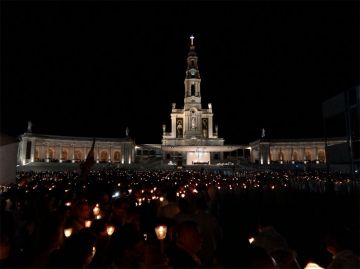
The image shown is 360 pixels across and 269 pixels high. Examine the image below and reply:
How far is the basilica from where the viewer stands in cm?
8394

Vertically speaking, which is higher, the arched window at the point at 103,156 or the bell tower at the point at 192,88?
the bell tower at the point at 192,88

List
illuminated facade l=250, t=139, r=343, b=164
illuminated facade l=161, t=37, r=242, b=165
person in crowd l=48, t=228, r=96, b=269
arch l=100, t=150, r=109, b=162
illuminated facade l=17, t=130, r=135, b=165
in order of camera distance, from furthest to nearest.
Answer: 1. arch l=100, t=150, r=109, b=162
2. illuminated facade l=161, t=37, r=242, b=165
3. illuminated facade l=250, t=139, r=343, b=164
4. illuminated facade l=17, t=130, r=135, b=165
5. person in crowd l=48, t=228, r=96, b=269

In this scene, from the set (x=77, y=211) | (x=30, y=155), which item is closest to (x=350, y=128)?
(x=77, y=211)

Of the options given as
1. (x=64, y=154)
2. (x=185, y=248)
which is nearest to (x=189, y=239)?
(x=185, y=248)

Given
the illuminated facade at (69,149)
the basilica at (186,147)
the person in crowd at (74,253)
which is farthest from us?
the basilica at (186,147)

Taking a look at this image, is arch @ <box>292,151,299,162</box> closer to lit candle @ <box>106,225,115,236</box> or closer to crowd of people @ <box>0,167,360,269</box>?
crowd of people @ <box>0,167,360,269</box>

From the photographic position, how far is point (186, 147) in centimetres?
8562

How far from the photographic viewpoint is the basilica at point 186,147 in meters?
83.9

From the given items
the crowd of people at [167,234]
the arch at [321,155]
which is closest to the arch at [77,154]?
the arch at [321,155]

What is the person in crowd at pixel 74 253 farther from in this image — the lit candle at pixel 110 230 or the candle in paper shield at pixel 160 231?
the candle in paper shield at pixel 160 231

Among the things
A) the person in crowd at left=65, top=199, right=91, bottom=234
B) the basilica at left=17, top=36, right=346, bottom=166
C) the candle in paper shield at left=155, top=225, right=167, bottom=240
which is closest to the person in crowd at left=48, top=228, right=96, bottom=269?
the candle in paper shield at left=155, top=225, right=167, bottom=240

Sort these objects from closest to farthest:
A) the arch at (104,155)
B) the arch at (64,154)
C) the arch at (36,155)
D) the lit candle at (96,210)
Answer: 1. the lit candle at (96,210)
2. the arch at (36,155)
3. the arch at (64,154)
4. the arch at (104,155)

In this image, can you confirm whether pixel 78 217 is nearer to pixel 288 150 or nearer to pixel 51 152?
pixel 51 152

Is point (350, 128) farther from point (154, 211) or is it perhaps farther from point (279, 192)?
point (154, 211)
